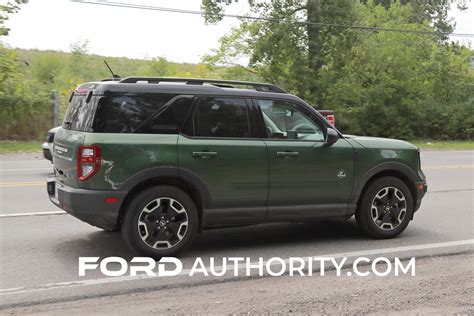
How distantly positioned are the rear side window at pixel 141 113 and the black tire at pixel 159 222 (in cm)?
65

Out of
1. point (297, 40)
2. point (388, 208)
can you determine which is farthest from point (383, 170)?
point (297, 40)

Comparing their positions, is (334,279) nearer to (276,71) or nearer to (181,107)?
(181,107)

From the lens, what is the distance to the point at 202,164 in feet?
19.0

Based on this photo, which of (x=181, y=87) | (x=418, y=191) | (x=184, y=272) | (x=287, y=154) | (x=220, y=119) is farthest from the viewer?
(x=418, y=191)

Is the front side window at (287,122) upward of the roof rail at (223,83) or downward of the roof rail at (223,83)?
downward

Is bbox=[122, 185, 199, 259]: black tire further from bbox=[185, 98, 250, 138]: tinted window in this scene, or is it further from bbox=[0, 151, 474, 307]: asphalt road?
bbox=[185, 98, 250, 138]: tinted window

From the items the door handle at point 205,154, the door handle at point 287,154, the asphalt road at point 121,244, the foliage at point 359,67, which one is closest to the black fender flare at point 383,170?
the asphalt road at point 121,244

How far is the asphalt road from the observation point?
494cm

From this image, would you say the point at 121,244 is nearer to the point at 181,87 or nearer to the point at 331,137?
the point at 181,87

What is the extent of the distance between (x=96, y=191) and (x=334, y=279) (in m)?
2.49

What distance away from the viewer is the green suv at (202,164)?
18.1 ft

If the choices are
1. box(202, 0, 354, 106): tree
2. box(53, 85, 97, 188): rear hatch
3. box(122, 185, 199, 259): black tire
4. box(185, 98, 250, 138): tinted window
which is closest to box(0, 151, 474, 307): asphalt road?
box(122, 185, 199, 259): black tire

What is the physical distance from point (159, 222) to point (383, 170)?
2.88 meters

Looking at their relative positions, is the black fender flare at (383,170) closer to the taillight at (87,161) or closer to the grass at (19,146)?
the taillight at (87,161)
